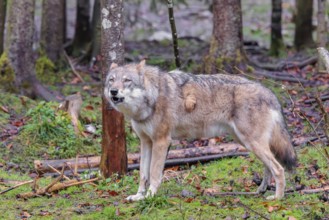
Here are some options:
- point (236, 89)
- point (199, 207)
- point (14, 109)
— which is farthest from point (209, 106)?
point (14, 109)

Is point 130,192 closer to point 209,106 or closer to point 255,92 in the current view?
point 209,106

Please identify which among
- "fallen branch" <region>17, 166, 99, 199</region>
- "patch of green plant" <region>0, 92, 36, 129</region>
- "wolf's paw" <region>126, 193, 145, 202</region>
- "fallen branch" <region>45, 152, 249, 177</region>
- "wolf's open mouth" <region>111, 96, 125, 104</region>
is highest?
"wolf's open mouth" <region>111, 96, 125, 104</region>

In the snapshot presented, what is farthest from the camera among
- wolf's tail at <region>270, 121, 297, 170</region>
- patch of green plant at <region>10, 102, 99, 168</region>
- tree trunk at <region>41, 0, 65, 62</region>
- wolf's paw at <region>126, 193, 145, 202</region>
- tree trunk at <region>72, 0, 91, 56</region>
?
tree trunk at <region>72, 0, 91, 56</region>

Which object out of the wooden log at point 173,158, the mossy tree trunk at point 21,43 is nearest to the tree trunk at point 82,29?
the mossy tree trunk at point 21,43

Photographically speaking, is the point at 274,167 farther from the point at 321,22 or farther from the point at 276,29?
the point at 276,29

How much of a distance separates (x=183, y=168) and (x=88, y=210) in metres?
2.91

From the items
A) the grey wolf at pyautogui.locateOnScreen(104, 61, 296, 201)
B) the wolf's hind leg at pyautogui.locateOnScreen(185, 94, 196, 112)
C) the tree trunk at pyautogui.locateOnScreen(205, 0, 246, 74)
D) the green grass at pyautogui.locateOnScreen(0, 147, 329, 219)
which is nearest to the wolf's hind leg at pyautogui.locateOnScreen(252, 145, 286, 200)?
the grey wolf at pyautogui.locateOnScreen(104, 61, 296, 201)

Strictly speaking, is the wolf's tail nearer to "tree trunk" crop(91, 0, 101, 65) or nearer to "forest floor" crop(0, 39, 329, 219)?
"forest floor" crop(0, 39, 329, 219)

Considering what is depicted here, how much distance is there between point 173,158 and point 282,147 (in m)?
2.73

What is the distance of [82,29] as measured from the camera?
20.8 meters

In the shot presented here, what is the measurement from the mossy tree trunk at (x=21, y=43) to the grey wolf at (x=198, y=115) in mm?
6011

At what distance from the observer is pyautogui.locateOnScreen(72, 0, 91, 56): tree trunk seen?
20.8 m

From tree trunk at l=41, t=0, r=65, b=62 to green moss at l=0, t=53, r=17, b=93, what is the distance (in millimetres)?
3897

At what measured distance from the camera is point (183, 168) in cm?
1102
